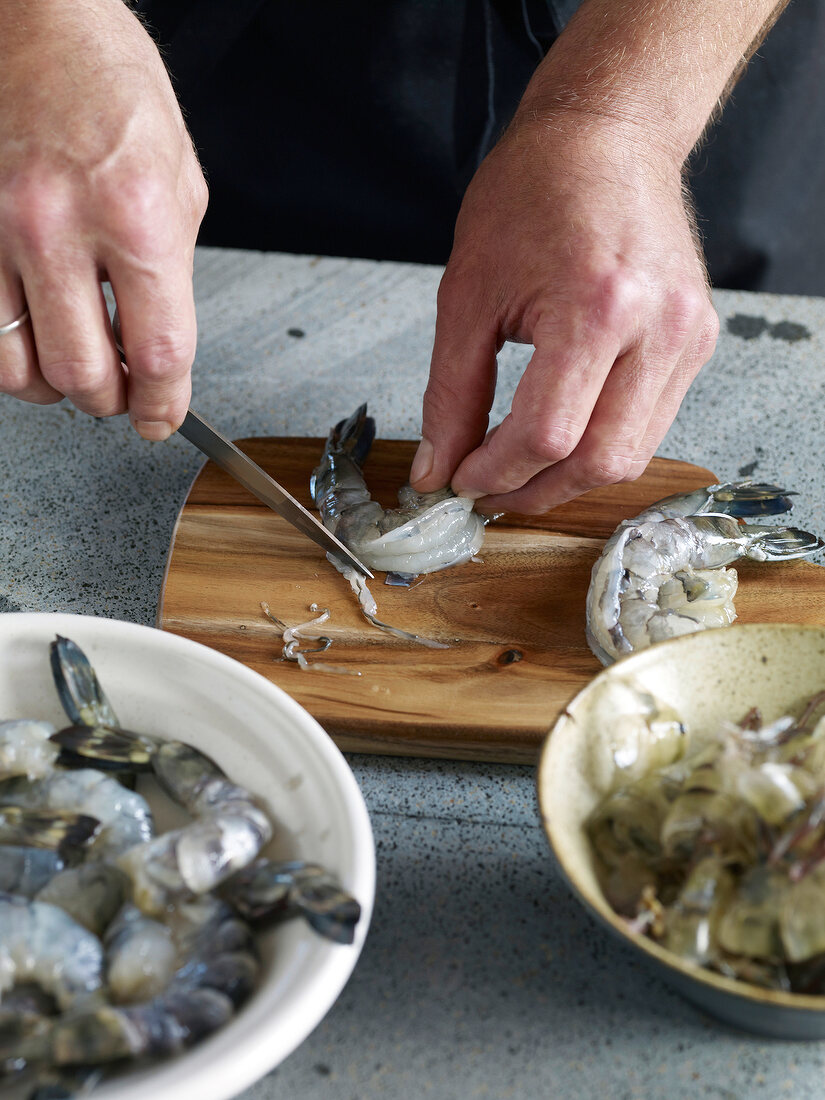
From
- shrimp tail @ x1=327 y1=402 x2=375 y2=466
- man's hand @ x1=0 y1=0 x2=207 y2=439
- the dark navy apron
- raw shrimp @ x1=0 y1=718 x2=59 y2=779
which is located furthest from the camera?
the dark navy apron

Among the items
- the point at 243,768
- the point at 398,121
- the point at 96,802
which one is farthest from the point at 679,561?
the point at 398,121

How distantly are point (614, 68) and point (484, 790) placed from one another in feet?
3.57

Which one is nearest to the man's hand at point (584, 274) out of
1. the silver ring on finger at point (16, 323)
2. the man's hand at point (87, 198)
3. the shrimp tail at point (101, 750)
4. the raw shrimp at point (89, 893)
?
the man's hand at point (87, 198)

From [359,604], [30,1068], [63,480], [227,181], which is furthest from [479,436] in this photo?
[227,181]

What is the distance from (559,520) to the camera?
1471 mm

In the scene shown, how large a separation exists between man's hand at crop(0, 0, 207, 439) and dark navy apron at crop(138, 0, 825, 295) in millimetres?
962

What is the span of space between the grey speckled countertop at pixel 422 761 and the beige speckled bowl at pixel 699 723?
0.11m

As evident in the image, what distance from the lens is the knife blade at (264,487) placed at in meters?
1.32

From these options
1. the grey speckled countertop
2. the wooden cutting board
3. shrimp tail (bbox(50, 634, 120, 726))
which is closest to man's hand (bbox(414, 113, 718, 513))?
the wooden cutting board

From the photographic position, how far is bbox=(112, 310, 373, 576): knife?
132 centimetres

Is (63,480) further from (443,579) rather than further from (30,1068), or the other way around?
(30,1068)

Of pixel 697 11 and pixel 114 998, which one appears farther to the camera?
pixel 697 11

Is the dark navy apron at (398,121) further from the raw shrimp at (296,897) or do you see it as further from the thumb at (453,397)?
the raw shrimp at (296,897)

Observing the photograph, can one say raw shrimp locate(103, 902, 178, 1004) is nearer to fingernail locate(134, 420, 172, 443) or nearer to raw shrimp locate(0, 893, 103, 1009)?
raw shrimp locate(0, 893, 103, 1009)
